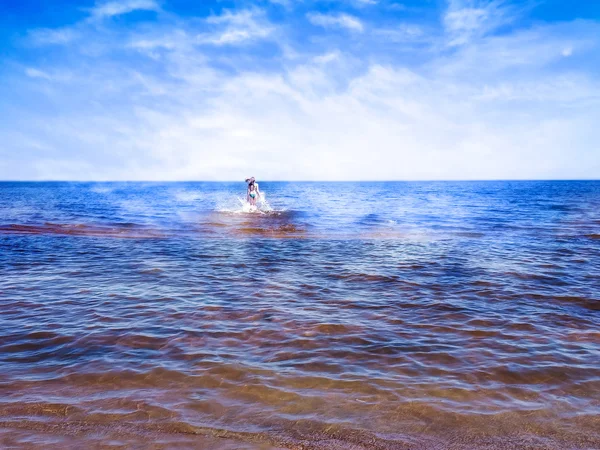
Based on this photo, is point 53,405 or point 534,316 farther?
point 534,316

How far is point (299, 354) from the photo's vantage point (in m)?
5.83

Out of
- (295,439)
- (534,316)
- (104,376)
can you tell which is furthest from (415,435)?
(534,316)

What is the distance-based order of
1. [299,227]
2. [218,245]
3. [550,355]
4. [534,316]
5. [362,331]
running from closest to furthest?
[550,355]
[362,331]
[534,316]
[218,245]
[299,227]

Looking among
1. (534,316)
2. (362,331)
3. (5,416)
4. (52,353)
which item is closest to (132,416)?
(5,416)

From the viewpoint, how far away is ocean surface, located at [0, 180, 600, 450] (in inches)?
160

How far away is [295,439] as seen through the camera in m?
3.89

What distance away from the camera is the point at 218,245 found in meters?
16.0

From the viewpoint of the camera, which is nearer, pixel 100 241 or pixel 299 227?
pixel 100 241

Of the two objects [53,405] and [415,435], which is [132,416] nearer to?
[53,405]

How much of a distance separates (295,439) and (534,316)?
19.1 feet

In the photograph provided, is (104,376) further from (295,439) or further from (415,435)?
(415,435)

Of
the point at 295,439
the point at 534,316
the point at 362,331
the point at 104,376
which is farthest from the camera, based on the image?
the point at 534,316

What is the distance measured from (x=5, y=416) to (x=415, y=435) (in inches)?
168

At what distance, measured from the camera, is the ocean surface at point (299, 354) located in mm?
4055
